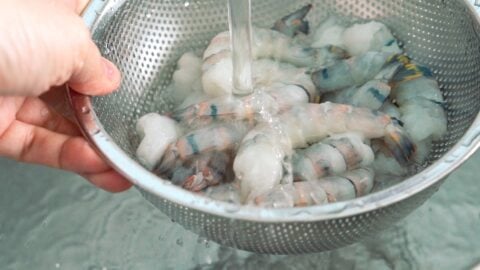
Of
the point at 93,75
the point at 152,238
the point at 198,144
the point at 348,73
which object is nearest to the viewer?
the point at 93,75

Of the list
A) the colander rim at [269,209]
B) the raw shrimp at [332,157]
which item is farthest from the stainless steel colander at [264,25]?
the raw shrimp at [332,157]

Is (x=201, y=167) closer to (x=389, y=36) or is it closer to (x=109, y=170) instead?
(x=109, y=170)

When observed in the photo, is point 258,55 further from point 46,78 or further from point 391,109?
point 46,78

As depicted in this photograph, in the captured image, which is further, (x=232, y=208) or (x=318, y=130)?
(x=318, y=130)

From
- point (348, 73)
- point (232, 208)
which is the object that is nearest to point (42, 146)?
point (232, 208)

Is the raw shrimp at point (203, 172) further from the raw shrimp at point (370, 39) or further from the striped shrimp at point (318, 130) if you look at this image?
the raw shrimp at point (370, 39)
